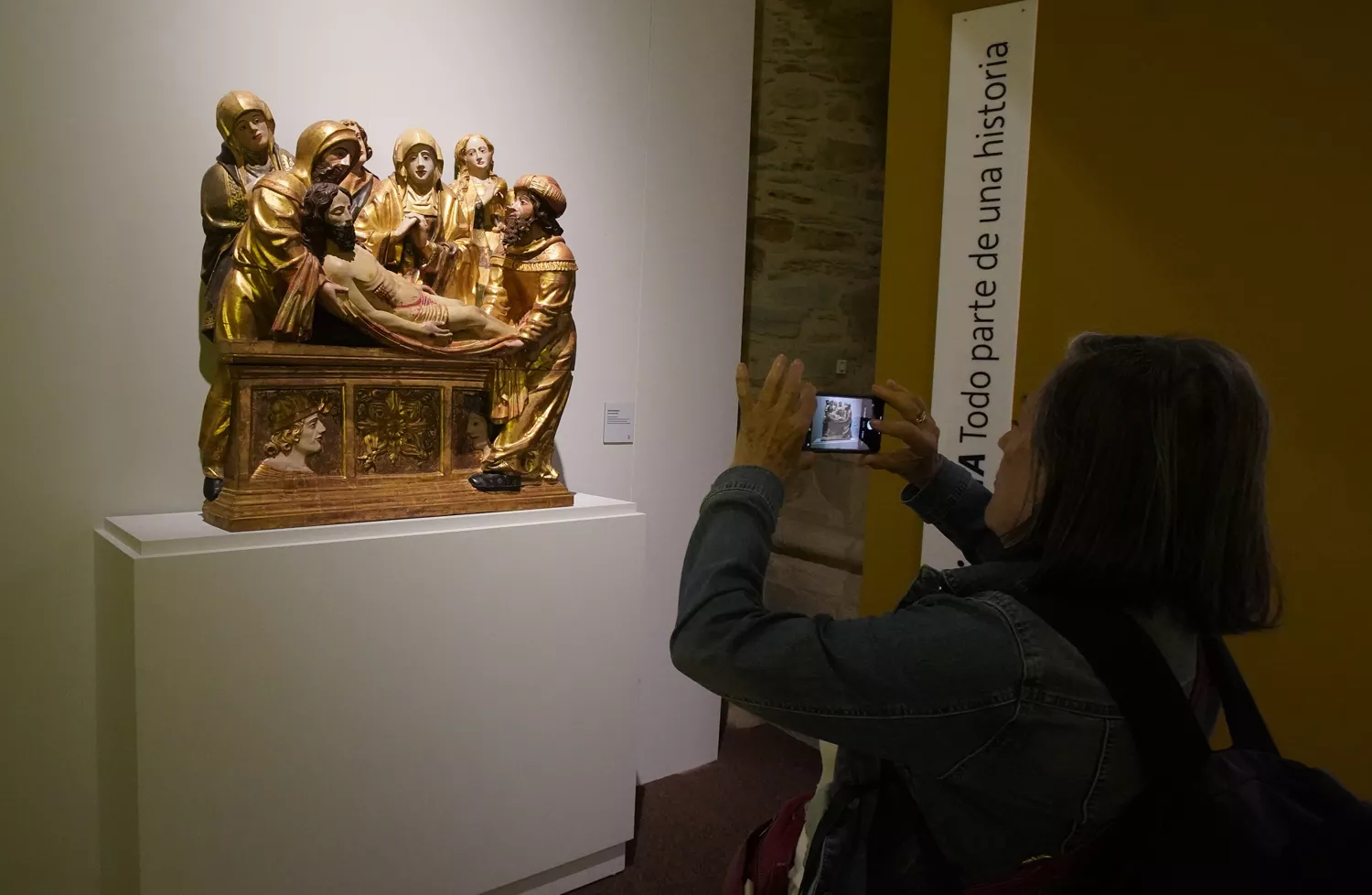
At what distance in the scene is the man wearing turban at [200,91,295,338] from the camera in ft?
6.53

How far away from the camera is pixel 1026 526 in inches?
38.5

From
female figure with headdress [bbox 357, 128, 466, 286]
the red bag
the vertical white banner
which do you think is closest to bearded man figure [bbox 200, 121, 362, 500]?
female figure with headdress [bbox 357, 128, 466, 286]

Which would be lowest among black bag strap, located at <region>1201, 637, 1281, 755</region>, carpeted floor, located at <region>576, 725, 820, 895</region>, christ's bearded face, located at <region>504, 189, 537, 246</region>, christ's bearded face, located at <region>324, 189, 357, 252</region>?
carpeted floor, located at <region>576, 725, 820, 895</region>

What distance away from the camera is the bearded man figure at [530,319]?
7.58 ft

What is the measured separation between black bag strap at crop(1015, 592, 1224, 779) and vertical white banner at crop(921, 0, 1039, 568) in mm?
1536

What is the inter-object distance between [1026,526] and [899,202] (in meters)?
1.77

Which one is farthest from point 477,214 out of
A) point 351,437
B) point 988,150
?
point 988,150

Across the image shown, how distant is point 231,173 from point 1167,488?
202 cm

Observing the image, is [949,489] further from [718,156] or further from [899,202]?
[718,156]

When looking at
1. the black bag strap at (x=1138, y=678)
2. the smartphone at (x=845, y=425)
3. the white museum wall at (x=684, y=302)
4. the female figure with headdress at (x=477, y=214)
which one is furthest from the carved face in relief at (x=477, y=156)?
the black bag strap at (x=1138, y=678)

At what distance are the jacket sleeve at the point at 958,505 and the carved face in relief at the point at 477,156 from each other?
59.2 inches

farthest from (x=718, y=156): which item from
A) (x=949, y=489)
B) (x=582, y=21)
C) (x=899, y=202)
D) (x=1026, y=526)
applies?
(x=1026, y=526)

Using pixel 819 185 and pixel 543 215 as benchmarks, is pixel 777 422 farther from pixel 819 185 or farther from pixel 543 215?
pixel 819 185

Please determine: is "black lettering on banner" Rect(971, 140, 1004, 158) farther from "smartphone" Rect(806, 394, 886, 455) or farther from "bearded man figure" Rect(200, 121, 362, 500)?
"bearded man figure" Rect(200, 121, 362, 500)
